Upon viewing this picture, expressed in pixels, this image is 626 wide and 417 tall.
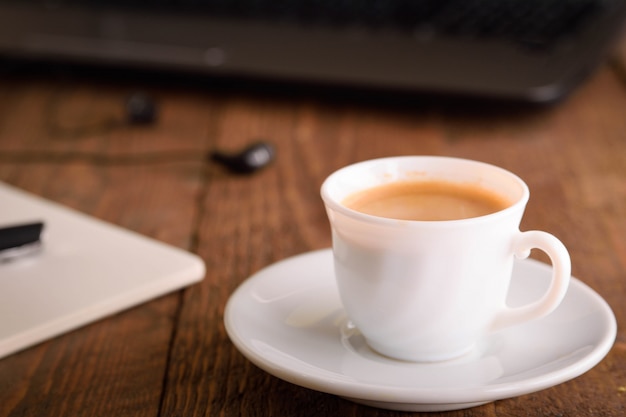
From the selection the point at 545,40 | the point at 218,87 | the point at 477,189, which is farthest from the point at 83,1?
the point at 477,189

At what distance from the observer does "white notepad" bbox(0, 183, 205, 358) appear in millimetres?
609

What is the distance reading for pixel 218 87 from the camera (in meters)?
1.28

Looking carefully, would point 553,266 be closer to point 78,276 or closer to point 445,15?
point 78,276

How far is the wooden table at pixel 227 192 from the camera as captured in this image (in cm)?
53

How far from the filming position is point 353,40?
4.06 ft

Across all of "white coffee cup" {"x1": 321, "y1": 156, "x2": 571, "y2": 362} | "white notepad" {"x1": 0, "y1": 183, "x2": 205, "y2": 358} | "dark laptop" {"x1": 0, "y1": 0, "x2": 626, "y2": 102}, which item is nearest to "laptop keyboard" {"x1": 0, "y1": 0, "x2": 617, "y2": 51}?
"dark laptop" {"x1": 0, "y1": 0, "x2": 626, "y2": 102}

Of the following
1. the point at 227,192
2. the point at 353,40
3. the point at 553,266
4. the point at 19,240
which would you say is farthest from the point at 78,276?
the point at 353,40

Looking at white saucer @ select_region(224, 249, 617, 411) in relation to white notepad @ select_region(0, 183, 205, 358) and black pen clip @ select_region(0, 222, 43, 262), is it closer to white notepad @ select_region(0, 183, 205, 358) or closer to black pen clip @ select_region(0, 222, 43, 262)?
white notepad @ select_region(0, 183, 205, 358)

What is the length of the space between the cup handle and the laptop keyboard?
0.73 metres

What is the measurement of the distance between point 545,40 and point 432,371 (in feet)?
2.60

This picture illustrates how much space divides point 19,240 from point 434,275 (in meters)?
0.39

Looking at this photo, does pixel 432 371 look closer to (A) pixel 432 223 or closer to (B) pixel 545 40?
(A) pixel 432 223

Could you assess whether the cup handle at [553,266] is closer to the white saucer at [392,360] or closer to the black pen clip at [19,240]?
the white saucer at [392,360]

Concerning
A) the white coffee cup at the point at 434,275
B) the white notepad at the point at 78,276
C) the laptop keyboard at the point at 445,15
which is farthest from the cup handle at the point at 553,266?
the laptop keyboard at the point at 445,15
